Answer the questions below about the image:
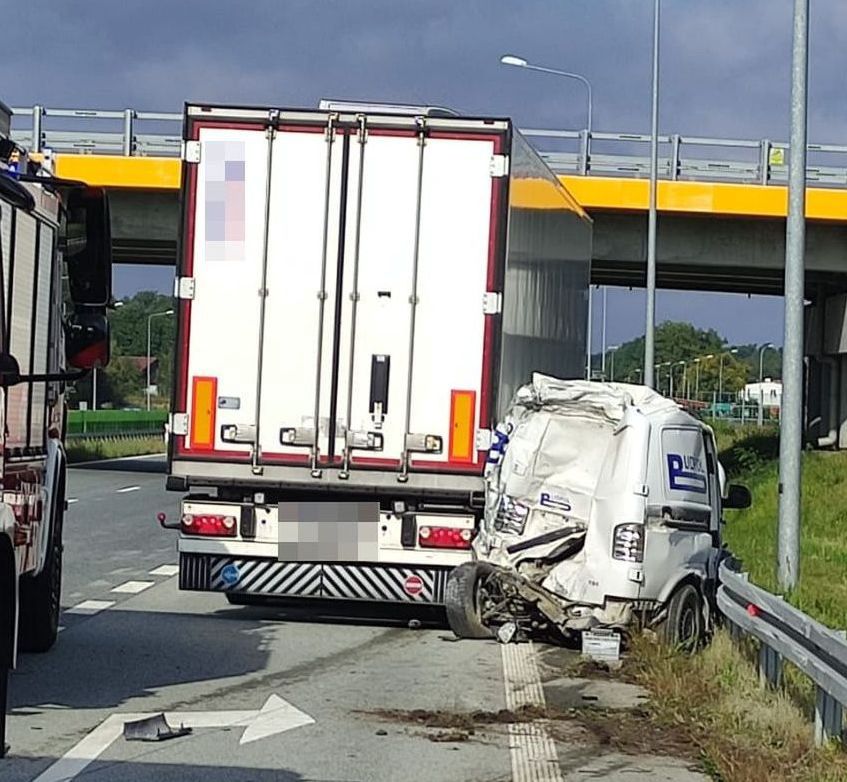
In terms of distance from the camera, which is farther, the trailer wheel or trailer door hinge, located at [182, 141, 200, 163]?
trailer door hinge, located at [182, 141, 200, 163]

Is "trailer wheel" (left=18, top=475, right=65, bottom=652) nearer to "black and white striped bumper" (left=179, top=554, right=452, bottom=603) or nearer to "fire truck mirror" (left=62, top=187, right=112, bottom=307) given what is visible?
"black and white striped bumper" (left=179, top=554, right=452, bottom=603)

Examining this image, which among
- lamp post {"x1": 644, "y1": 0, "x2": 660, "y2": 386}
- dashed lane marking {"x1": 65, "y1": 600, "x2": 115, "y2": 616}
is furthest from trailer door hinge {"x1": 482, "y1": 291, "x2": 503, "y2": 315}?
lamp post {"x1": 644, "y1": 0, "x2": 660, "y2": 386}

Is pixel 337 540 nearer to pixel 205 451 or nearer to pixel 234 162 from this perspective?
pixel 205 451

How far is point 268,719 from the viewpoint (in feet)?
29.7

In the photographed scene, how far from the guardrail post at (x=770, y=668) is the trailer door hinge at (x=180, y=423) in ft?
15.5

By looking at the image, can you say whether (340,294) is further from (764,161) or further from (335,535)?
(764,161)

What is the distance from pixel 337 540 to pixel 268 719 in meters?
3.55

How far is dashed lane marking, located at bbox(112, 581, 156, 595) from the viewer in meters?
15.0

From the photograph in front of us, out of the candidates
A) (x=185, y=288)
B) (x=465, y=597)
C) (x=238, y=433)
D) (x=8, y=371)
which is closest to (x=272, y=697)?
(x=465, y=597)

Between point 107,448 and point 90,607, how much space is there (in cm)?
4054

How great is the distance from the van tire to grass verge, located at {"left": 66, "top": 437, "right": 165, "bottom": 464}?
35.5 metres

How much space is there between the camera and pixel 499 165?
12.4 metres

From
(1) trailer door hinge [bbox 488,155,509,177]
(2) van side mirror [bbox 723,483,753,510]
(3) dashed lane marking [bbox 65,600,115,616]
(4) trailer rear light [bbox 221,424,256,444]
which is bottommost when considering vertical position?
(3) dashed lane marking [bbox 65,600,115,616]

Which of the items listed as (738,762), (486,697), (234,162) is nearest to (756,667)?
(486,697)
